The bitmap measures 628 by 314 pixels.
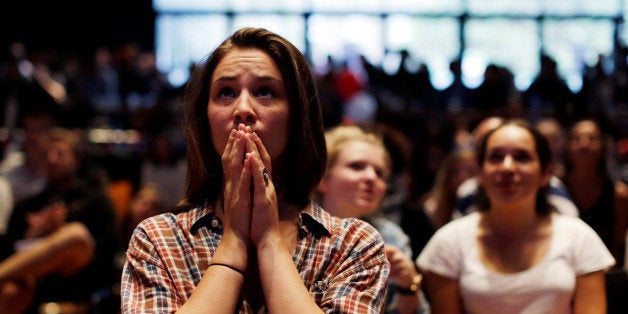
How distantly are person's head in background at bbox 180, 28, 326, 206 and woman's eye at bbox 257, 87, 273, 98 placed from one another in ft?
0.12

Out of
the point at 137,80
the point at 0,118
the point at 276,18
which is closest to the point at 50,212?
the point at 0,118

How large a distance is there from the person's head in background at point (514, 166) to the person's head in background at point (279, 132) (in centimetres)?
144

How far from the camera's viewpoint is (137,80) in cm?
1206

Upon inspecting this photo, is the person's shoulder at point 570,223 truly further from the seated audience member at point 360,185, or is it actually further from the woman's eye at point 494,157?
the seated audience member at point 360,185

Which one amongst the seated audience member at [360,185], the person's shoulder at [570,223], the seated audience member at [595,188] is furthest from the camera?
the seated audience member at [595,188]

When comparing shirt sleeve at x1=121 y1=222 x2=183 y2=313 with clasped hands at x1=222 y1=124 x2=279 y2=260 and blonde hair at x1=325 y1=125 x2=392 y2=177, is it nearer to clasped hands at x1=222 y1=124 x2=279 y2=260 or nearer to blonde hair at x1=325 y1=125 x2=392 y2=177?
clasped hands at x1=222 y1=124 x2=279 y2=260

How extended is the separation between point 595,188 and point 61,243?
286 cm

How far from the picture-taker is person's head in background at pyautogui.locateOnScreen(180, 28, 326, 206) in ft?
5.97

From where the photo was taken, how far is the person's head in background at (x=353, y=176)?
3.23m

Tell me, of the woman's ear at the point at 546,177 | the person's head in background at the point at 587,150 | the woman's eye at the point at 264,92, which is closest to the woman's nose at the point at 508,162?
the woman's ear at the point at 546,177

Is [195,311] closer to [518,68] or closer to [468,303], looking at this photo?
[468,303]

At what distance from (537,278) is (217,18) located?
40.1 feet

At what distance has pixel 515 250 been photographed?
10.3 ft

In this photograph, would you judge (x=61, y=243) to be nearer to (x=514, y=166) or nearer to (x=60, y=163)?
(x=60, y=163)
